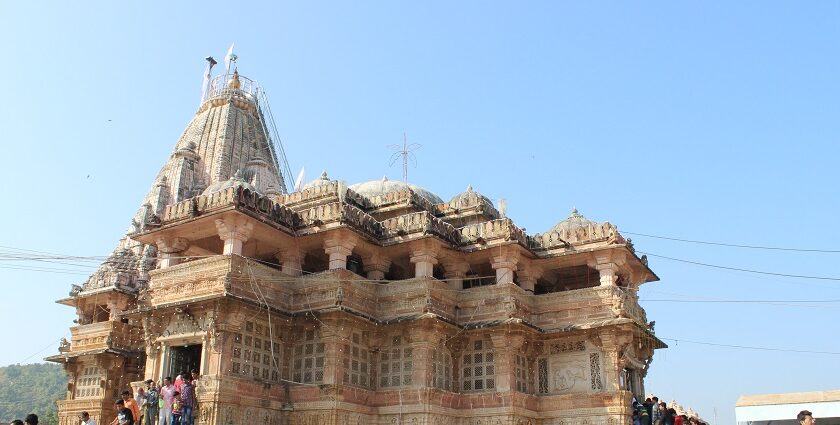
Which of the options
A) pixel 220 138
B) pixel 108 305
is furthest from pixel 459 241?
pixel 220 138

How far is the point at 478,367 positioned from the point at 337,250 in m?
6.21

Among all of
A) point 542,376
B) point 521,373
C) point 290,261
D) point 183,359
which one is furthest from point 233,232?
point 542,376

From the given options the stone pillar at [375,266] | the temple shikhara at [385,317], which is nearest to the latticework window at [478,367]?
the temple shikhara at [385,317]

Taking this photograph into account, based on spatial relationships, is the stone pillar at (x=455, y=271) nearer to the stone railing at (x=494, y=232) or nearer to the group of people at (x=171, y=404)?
the stone railing at (x=494, y=232)

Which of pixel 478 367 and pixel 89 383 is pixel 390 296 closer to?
pixel 478 367

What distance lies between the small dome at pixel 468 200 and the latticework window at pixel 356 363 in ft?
29.6

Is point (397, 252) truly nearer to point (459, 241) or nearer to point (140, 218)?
point (459, 241)

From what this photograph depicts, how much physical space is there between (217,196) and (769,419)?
767 inches

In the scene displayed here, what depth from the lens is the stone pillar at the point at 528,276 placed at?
89.6 ft

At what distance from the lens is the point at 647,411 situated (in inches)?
891

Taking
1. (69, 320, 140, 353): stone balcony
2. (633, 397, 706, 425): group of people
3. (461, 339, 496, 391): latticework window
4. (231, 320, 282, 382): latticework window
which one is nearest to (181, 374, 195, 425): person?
(231, 320, 282, 382): latticework window

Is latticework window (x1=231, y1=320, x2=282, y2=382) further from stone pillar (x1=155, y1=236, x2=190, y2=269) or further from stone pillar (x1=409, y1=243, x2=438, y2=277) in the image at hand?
stone pillar (x1=409, y1=243, x2=438, y2=277)

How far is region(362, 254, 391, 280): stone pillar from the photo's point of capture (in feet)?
88.2

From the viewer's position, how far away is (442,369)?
25.5m
